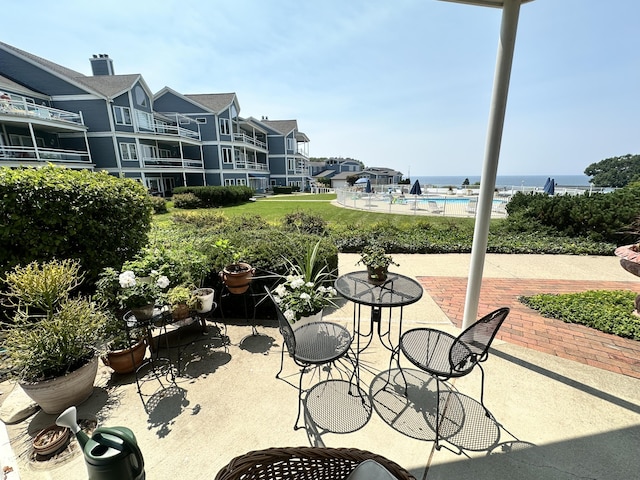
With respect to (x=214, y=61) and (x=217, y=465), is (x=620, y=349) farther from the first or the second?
(x=214, y=61)

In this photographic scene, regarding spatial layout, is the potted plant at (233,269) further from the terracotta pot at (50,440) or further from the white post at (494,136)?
the white post at (494,136)

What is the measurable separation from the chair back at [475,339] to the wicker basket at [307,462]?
1.09 m

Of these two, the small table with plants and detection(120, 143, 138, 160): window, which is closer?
the small table with plants

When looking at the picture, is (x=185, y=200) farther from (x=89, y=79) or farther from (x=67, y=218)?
(x=67, y=218)

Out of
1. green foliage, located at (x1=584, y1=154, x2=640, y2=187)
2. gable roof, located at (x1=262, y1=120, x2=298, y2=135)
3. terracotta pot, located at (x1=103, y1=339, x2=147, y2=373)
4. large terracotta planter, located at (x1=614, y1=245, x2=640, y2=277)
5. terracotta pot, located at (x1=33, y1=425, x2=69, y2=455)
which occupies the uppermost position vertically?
gable roof, located at (x1=262, y1=120, x2=298, y2=135)

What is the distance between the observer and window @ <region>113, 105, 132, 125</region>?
2175 cm

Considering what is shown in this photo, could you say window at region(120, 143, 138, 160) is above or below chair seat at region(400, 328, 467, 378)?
above

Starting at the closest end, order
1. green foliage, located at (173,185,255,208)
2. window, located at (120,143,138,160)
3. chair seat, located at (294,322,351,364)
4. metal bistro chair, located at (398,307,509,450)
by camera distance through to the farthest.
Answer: metal bistro chair, located at (398,307,509,450)
chair seat, located at (294,322,351,364)
green foliage, located at (173,185,255,208)
window, located at (120,143,138,160)

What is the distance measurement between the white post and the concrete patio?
930 mm

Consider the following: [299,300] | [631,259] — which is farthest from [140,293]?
[631,259]

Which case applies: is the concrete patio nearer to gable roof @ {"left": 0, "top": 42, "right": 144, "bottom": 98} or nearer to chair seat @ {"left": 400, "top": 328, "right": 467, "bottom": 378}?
chair seat @ {"left": 400, "top": 328, "right": 467, "bottom": 378}

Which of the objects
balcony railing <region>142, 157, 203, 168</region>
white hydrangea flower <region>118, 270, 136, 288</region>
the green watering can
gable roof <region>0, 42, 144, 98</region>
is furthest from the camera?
balcony railing <region>142, 157, 203, 168</region>

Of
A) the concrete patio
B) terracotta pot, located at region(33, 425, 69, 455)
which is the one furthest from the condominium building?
the concrete patio

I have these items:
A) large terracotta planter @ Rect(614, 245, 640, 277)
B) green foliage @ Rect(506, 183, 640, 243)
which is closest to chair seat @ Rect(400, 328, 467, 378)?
large terracotta planter @ Rect(614, 245, 640, 277)
